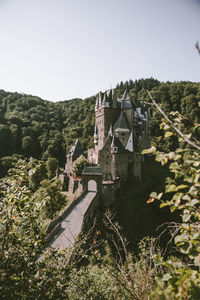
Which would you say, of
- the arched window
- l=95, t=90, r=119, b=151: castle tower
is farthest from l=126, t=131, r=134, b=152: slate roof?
the arched window

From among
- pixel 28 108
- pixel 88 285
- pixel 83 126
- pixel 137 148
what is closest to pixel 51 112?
pixel 28 108

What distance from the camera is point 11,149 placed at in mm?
65688

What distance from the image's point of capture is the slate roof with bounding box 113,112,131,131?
35.2 meters

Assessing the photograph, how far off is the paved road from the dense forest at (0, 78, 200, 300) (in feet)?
4.40

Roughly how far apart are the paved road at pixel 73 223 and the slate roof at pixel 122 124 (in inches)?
564

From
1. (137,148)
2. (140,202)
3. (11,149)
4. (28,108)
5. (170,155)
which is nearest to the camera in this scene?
(170,155)

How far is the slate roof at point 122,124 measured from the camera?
35156mm

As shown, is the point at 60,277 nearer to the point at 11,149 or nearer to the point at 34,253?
the point at 34,253

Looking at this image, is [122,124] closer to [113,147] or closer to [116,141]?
[116,141]

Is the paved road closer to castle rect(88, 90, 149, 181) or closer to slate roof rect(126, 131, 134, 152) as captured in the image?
castle rect(88, 90, 149, 181)

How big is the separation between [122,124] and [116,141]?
18.7 ft

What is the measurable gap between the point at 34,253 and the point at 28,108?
319 feet

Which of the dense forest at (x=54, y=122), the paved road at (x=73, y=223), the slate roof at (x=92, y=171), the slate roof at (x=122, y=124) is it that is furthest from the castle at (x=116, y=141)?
the dense forest at (x=54, y=122)

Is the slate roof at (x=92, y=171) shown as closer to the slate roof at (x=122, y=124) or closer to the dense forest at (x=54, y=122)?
the slate roof at (x=122, y=124)
